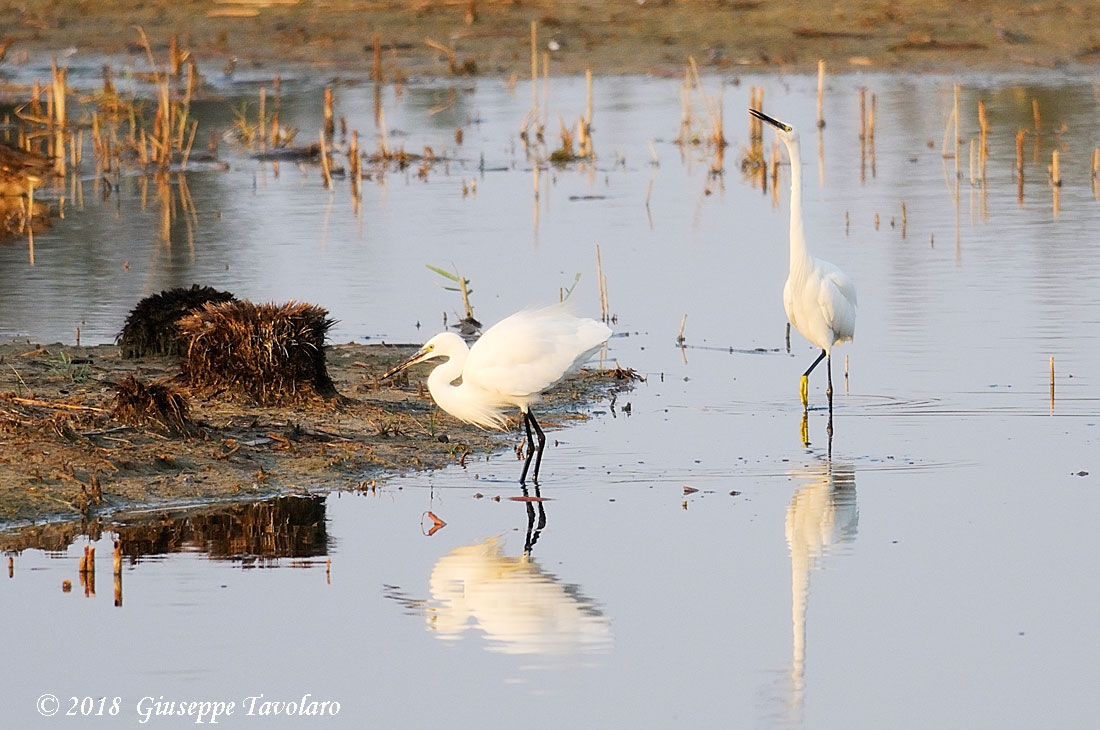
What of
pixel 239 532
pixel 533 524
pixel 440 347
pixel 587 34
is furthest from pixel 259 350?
pixel 587 34

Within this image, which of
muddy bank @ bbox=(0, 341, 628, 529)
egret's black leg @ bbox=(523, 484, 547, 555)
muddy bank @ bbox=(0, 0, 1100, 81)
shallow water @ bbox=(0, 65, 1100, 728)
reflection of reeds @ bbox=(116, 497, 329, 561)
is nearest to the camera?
shallow water @ bbox=(0, 65, 1100, 728)

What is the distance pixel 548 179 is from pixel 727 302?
7549 mm

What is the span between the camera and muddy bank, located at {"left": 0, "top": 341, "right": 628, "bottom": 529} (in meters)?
7.84

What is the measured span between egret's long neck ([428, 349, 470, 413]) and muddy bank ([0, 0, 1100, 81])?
20227 millimetres

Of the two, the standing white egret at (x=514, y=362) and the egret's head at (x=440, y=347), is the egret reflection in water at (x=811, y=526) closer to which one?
the standing white egret at (x=514, y=362)

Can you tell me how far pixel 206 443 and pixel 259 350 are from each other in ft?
3.16

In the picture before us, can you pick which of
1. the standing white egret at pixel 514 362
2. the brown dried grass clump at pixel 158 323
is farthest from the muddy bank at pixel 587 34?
the standing white egret at pixel 514 362

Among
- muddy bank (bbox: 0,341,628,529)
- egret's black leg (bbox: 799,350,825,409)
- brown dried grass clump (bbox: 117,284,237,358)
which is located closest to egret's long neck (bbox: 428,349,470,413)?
muddy bank (bbox: 0,341,628,529)

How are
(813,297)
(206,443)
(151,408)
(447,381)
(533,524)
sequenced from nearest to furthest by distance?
(533,524) → (151,408) → (206,443) → (447,381) → (813,297)

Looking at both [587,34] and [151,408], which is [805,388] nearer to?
[151,408]

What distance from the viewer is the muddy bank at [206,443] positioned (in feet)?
25.7

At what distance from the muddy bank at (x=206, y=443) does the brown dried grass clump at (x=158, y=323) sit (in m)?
0.32

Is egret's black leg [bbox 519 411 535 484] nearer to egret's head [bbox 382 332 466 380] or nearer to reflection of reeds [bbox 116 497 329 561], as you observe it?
egret's head [bbox 382 332 466 380]

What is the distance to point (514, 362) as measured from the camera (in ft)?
27.6
